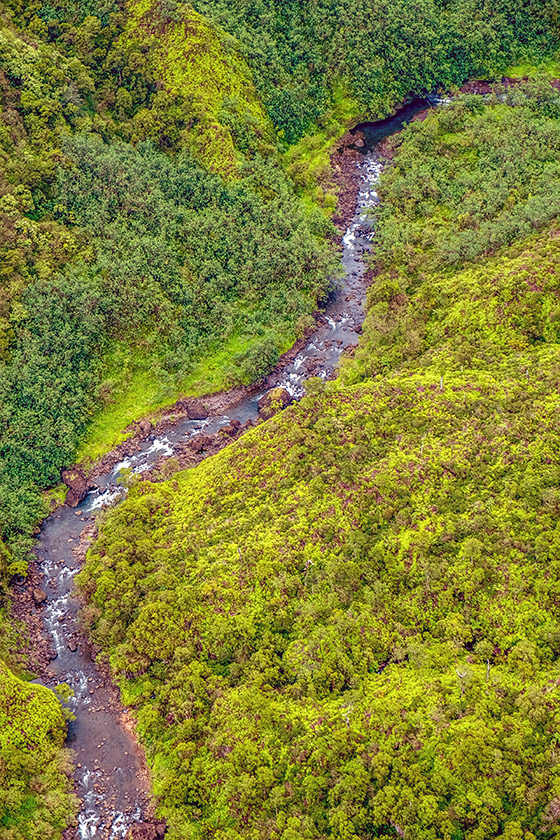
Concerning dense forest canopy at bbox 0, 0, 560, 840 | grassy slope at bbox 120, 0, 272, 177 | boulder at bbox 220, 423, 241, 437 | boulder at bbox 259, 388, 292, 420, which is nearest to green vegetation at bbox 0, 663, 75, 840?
dense forest canopy at bbox 0, 0, 560, 840

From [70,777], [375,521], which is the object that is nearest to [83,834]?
[70,777]

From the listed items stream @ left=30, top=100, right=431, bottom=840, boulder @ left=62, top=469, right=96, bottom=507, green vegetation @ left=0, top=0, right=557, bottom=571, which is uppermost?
green vegetation @ left=0, top=0, right=557, bottom=571

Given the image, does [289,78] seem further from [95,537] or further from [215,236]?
[95,537]

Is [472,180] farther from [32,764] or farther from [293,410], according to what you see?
[32,764]

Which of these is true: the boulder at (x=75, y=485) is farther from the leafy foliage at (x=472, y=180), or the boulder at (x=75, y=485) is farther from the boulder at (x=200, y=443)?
the leafy foliage at (x=472, y=180)

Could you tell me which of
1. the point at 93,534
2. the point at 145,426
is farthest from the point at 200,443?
the point at 93,534

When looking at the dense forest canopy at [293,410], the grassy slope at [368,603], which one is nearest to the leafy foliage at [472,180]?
the dense forest canopy at [293,410]

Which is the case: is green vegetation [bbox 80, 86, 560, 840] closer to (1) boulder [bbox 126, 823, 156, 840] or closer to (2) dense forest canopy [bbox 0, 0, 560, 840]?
(2) dense forest canopy [bbox 0, 0, 560, 840]
